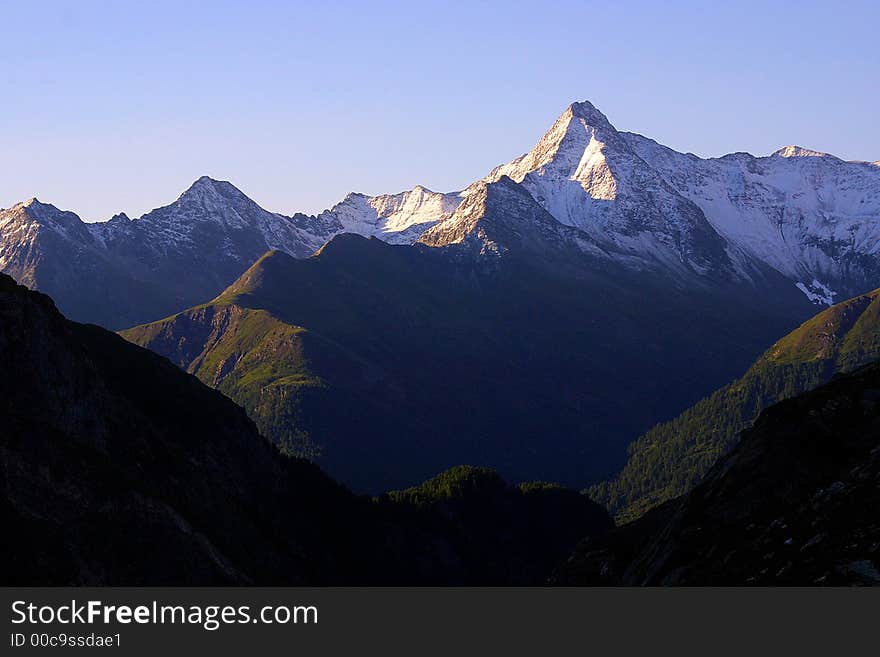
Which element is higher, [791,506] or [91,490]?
[91,490]

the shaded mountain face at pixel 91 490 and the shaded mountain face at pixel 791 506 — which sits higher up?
the shaded mountain face at pixel 91 490

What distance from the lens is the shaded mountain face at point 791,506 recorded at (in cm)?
7769

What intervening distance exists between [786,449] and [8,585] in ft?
192

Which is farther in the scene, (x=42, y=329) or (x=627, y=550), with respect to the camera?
(x=42, y=329)

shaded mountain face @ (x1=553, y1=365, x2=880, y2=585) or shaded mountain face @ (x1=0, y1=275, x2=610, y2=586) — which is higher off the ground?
shaded mountain face @ (x1=0, y1=275, x2=610, y2=586)

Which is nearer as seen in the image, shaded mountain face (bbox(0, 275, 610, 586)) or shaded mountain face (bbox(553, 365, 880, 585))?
shaded mountain face (bbox(553, 365, 880, 585))

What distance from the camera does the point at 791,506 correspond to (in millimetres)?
90312

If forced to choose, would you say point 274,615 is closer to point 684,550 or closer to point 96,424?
point 684,550

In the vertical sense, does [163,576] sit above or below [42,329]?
below

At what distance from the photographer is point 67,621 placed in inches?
3132

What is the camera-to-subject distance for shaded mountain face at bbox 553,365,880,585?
77.7 m

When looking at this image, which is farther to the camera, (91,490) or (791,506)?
(91,490)

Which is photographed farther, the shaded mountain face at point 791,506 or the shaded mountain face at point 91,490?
the shaded mountain face at point 91,490

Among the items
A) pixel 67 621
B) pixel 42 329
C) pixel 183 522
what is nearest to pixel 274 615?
pixel 67 621
